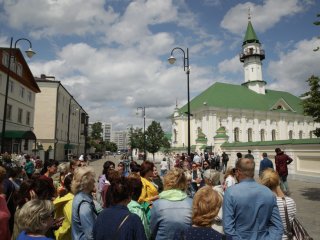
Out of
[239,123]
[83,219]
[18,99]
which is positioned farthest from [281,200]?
[239,123]

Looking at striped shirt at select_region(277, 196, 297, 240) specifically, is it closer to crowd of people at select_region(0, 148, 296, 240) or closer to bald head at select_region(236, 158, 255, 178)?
crowd of people at select_region(0, 148, 296, 240)

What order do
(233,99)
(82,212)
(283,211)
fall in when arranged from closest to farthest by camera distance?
(82,212) → (283,211) → (233,99)

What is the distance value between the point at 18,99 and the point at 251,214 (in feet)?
113

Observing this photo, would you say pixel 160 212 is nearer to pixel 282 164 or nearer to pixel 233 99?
pixel 282 164

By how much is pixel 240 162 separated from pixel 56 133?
45.9 metres

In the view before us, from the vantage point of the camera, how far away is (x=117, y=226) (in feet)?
9.54

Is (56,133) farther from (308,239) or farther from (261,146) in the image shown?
(308,239)

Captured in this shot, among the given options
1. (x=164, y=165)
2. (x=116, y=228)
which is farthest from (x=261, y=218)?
(x=164, y=165)

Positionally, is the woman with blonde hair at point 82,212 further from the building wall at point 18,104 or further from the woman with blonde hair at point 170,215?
the building wall at point 18,104

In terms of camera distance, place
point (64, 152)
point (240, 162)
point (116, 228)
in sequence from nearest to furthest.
A: point (116, 228)
point (240, 162)
point (64, 152)

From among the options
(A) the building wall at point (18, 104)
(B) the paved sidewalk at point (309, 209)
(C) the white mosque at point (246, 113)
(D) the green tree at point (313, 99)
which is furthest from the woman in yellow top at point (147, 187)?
(C) the white mosque at point (246, 113)

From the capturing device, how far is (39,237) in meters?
2.70

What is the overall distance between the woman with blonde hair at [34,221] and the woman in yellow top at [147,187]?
2273 millimetres

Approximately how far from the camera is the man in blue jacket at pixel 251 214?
353 cm
